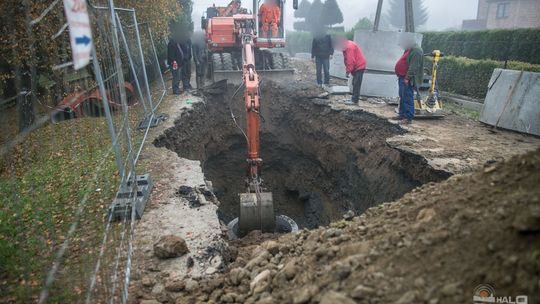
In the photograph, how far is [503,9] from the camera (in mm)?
30891

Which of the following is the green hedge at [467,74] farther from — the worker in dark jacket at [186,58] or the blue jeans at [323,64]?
the worker in dark jacket at [186,58]

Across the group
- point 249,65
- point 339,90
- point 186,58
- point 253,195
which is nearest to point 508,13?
point 339,90

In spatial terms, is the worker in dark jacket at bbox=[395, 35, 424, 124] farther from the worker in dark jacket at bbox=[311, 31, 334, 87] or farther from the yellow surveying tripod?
the worker in dark jacket at bbox=[311, 31, 334, 87]

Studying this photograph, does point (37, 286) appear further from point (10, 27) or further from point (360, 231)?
point (10, 27)

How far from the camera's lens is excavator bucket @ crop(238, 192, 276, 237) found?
6.65 m

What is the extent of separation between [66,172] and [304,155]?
6431mm

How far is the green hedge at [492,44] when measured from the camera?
12.2 meters

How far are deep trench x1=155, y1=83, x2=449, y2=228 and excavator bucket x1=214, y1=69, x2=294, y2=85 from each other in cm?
38

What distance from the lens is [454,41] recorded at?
636 inches

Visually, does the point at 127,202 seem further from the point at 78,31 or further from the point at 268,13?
the point at 268,13

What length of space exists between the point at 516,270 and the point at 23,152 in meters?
7.59

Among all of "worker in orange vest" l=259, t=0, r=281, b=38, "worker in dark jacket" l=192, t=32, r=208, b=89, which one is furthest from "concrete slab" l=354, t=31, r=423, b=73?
"worker in dark jacket" l=192, t=32, r=208, b=89

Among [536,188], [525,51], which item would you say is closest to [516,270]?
[536,188]

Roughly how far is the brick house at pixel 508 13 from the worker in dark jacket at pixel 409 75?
2329 cm
